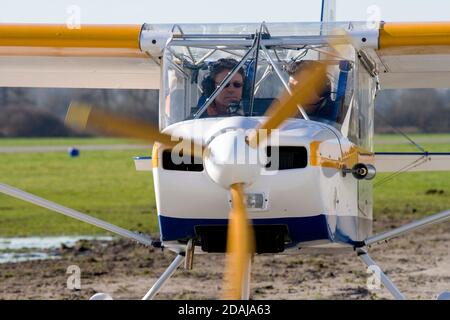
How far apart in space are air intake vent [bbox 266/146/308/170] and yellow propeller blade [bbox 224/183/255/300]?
29 cm

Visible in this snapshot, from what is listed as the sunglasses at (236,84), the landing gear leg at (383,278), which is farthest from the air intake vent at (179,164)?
the landing gear leg at (383,278)

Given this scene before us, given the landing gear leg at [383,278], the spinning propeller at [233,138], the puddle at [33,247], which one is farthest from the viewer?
the puddle at [33,247]

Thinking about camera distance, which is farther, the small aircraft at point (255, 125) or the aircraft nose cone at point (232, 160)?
Result: the small aircraft at point (255, 125)

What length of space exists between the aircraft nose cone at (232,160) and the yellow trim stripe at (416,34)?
91.8 inches

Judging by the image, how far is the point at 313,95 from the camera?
846cm

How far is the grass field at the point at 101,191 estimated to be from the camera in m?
17.7

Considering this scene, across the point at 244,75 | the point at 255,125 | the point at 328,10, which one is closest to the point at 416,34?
the point at 244,75

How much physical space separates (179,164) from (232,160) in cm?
58

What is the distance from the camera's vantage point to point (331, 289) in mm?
12102

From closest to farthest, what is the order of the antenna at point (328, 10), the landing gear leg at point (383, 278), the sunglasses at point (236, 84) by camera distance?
1. the sunglasses at point (236, 84)
2. the landing gear leg at point (383, 278)
3. the antenna at point (328, 10)

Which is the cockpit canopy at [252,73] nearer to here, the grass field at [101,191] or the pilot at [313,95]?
the pilot at [313,95]

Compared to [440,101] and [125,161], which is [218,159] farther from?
[440,101]

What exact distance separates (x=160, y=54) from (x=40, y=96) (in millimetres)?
27269

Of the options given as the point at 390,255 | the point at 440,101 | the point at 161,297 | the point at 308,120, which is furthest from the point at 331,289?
the point at 440,101
